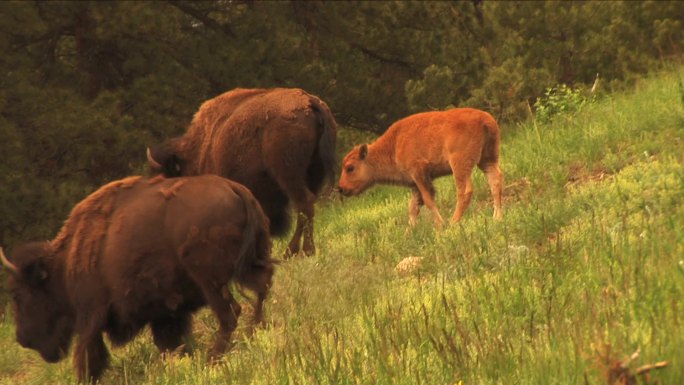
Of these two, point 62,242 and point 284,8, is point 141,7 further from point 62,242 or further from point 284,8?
point 62,242

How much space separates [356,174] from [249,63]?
661cm

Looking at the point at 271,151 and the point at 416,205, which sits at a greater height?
the point at 271,151

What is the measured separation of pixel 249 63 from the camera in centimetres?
1805

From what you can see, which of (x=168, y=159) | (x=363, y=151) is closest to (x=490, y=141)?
(x=363, y=151)

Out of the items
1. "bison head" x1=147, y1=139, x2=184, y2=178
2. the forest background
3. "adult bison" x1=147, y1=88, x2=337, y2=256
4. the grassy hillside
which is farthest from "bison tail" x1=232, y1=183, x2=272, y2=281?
the forest background

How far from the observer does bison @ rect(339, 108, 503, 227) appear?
1023 cm

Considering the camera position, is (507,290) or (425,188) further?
(425,188)

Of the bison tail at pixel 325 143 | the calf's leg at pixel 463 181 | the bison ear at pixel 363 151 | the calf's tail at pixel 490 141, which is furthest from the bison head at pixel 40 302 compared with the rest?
the bison ear at pixel 363 151

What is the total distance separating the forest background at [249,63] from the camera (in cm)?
1595

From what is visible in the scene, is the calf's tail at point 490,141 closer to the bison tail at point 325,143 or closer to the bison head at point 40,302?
the bison tail at point 325,143

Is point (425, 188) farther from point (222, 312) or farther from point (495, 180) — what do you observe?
point (222, 312)

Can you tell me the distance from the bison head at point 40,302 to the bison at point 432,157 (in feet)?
12.1

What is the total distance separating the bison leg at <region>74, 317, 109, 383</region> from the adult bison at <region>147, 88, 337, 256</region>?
10.5ft

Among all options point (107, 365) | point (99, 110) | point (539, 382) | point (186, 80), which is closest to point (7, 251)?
point (99, 110)
